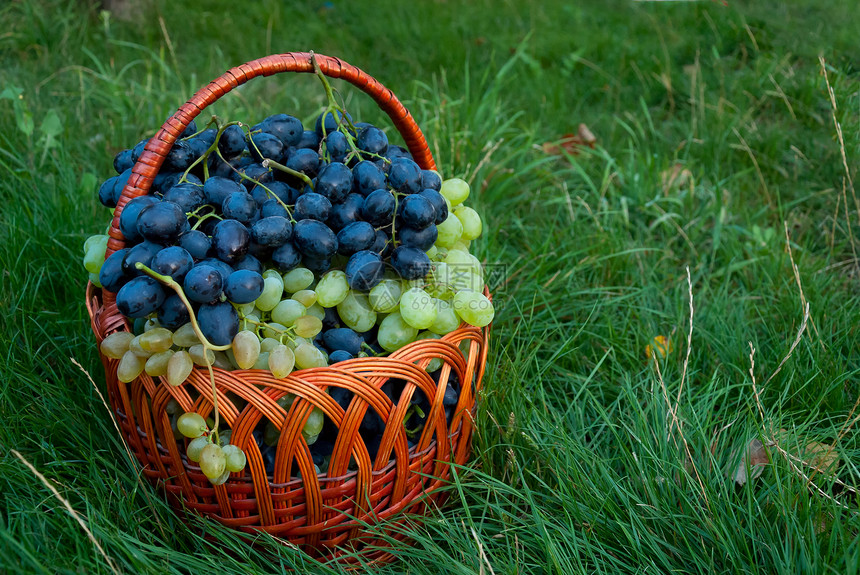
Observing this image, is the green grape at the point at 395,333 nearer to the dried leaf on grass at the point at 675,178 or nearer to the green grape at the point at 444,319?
the green grape at the point at 444,319

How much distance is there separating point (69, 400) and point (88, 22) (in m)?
2.95

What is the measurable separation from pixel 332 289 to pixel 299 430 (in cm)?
29

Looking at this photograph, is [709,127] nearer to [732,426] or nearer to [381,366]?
[732,426]

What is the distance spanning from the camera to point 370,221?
1.36 m

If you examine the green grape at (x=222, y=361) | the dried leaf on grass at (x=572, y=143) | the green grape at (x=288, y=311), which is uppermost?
the green grape at (x=288, y=311)

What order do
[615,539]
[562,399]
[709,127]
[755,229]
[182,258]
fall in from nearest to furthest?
[182,258] → [615,539] → [562,399] → [755,229] → [709,127]

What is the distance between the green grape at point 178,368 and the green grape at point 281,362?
0.50 feet

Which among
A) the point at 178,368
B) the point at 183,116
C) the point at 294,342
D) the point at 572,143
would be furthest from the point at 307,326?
the point at 572,143

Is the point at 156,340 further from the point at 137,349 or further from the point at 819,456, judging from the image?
the point at 819,456

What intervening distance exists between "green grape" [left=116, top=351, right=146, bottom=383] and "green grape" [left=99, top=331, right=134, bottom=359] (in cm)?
2

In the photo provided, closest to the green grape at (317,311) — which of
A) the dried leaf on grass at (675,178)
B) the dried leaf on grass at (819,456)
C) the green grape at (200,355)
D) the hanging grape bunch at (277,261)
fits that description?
the hanging grape bunch at (277,261)

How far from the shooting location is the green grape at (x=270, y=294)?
4.19 ft

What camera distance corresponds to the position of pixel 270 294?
1278 millimetres

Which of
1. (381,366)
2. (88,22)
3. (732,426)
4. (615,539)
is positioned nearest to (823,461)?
(732,426)
